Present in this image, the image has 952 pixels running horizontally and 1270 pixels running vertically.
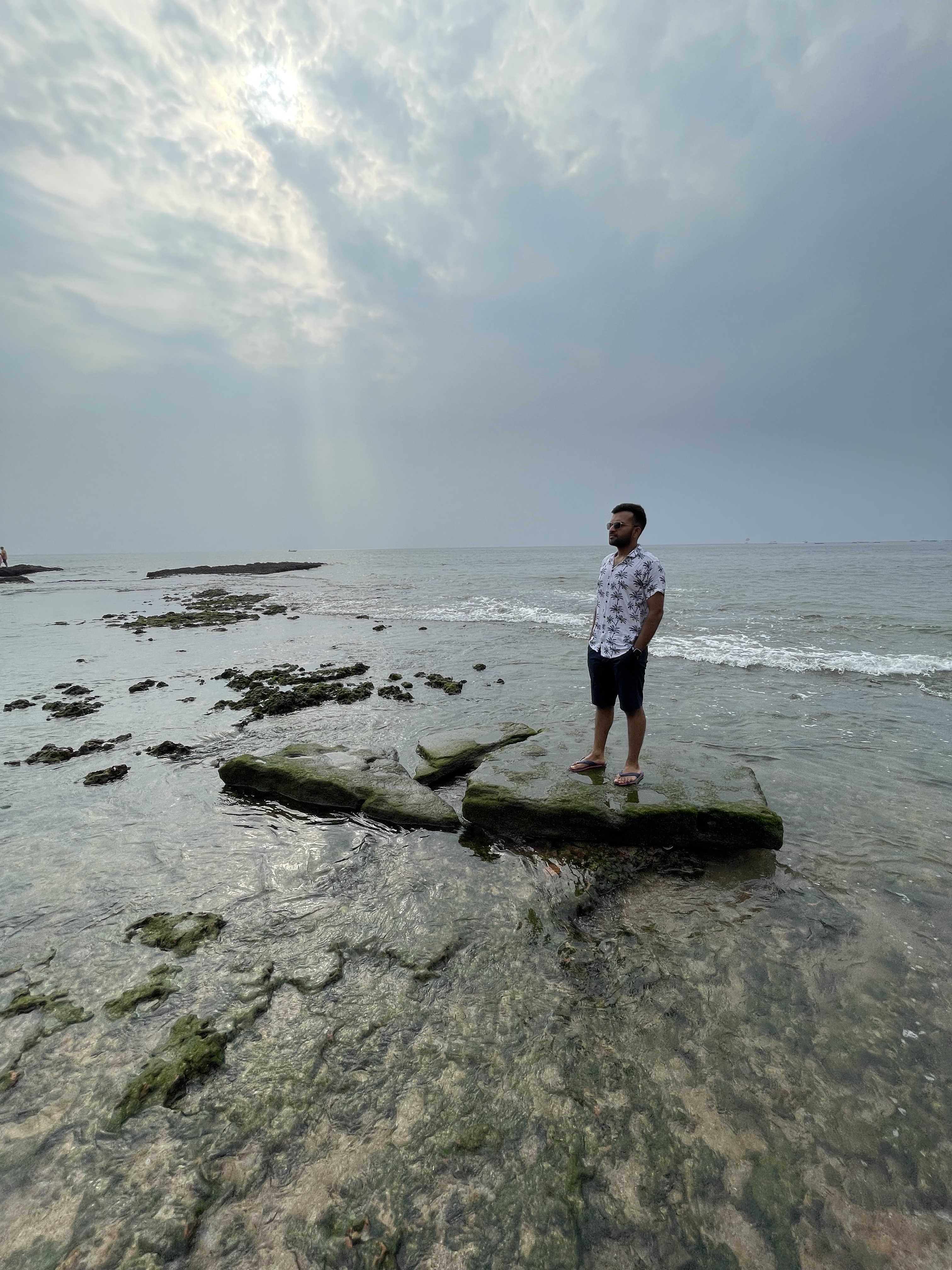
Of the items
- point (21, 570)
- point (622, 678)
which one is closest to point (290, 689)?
point (622, 678)

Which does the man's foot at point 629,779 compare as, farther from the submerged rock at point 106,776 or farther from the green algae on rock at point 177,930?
the submerged rock at point 106,776

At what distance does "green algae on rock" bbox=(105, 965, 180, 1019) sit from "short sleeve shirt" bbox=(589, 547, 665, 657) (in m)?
4.41

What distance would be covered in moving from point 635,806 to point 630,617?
1.84m

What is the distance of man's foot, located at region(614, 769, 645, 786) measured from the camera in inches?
220

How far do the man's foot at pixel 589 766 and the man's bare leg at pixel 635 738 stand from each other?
0.38 metres

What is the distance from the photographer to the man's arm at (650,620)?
541 cm

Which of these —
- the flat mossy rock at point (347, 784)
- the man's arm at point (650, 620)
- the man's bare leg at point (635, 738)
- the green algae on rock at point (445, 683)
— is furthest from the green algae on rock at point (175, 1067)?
the green algae on rock at point (445, 683)

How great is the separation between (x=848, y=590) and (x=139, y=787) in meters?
34.5

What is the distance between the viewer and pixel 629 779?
5.60 m

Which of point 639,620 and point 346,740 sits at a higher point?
point 639,620

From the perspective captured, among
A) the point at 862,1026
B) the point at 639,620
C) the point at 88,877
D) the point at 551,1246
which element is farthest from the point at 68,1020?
the point at 639,620

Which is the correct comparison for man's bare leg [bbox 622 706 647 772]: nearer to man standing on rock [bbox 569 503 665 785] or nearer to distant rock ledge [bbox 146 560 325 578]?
man standing on rock [bbox 569 503 665 785]

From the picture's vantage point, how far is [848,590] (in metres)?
30.3

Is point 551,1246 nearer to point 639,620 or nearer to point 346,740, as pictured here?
point 639,620
